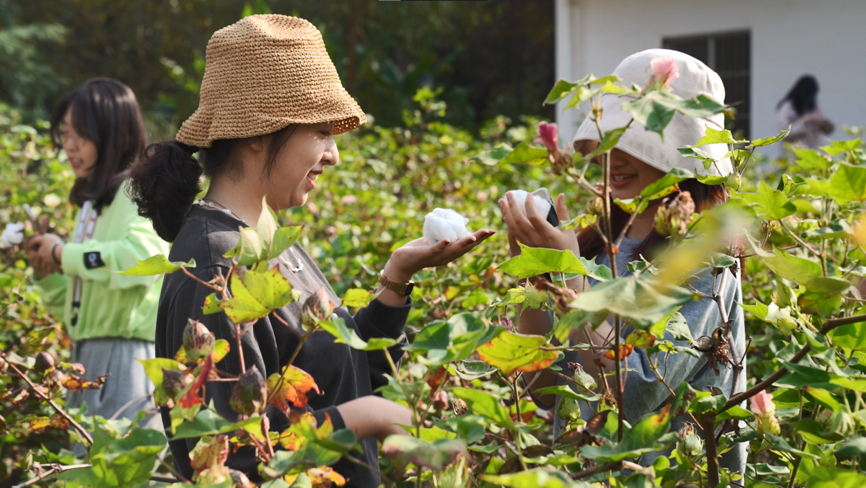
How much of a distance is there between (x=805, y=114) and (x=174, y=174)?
7293 mm

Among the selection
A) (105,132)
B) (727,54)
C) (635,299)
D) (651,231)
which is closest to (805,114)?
(727,54)

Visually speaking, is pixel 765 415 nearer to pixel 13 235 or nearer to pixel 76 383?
pixel 76 383

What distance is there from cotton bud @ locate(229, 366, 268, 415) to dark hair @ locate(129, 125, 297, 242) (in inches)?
28.5

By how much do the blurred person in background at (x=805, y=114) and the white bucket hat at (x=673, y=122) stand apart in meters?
6.49

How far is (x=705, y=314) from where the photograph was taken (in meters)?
1.41

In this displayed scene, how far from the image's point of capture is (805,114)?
7523 millimetres

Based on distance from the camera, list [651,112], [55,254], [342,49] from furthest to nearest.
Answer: [342,49], [55,254], [651,112]

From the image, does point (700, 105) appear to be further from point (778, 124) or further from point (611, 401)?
point (778, 124)

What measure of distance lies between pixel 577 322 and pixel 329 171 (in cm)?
383

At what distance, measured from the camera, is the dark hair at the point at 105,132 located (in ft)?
9.21

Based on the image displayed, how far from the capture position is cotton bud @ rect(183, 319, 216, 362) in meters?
0.86

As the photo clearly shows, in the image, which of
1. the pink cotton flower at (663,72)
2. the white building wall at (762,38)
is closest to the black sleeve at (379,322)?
the pink cotton flower at (663,72)

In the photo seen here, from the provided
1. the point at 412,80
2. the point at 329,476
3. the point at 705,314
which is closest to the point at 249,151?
the point at 329,476

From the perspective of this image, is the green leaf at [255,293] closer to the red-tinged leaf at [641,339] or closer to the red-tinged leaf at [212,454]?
the red-tinged leaf at [212,454]
